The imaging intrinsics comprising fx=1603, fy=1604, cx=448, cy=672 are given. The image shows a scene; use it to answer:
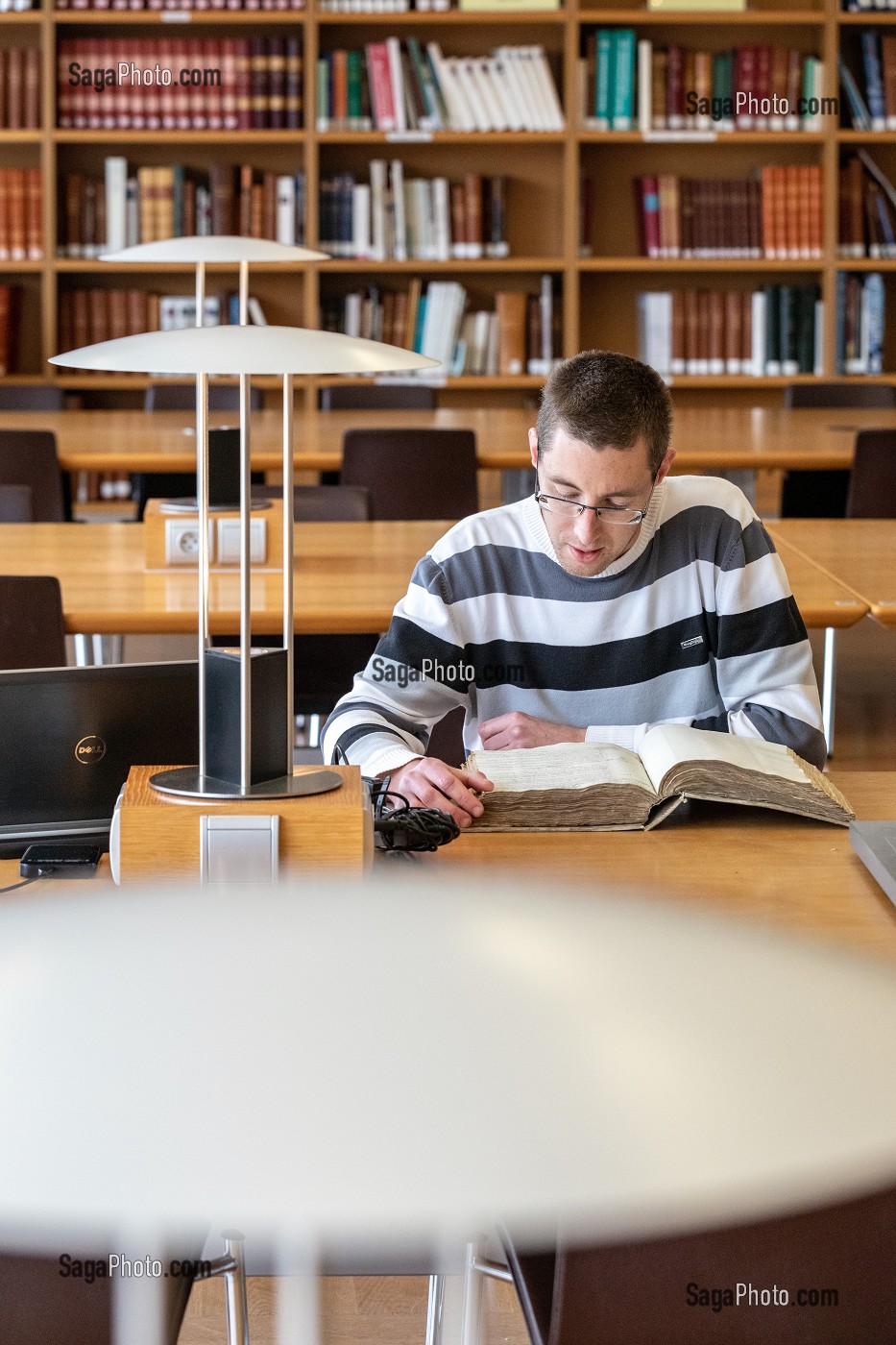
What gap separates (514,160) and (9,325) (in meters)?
2.07

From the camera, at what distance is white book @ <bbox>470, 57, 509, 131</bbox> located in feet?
19.6

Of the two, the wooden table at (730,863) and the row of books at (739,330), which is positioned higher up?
the row of books at (739,330)

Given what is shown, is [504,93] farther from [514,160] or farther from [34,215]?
[34,215]

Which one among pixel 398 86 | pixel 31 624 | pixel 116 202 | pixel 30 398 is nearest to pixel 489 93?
pixel 398 86

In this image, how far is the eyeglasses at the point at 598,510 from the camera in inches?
70.6

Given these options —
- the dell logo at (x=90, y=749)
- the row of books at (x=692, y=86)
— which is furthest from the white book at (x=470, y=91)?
the dell logo at (x=90, y=749)

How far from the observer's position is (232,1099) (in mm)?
434

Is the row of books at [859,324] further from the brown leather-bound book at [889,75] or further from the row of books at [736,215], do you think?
the brown leather-bound book at [889,75]

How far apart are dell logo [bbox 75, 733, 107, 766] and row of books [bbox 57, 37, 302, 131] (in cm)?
504

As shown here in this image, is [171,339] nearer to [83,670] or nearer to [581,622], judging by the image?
[83,670]

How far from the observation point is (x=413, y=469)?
3.80 m

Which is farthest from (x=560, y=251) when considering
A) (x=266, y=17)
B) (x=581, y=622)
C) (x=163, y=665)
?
(x=163, y=665)

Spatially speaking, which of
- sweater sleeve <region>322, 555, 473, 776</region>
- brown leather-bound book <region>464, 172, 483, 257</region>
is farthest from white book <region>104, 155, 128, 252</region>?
sweater sleeve <region>322, 555, 473, 776</region>

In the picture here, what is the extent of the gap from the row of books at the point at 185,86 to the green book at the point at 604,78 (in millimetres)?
1126
